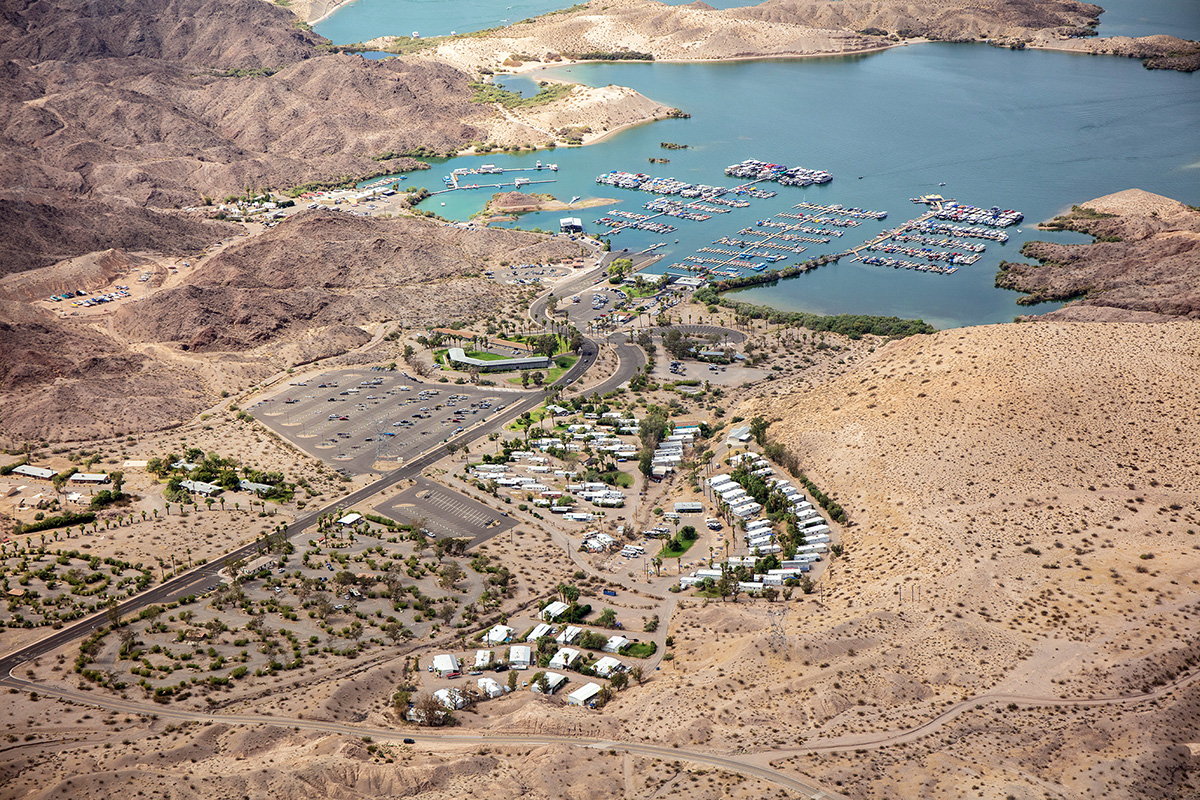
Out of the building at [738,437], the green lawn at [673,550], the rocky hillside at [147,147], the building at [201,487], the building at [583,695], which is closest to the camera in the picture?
the building at [583,695]

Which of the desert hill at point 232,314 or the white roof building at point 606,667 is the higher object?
the desert hill at point 232,314

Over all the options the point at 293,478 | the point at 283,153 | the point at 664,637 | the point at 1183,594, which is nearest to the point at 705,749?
the point at 664,637

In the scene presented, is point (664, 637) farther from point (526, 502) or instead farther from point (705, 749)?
point (526, 502)

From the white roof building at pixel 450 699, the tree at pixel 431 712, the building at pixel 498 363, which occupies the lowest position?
the white roof building at pixel 450 699

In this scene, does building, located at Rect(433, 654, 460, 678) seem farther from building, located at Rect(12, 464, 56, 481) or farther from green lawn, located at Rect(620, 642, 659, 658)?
building, located at Rect(12, 464, 56, 481)

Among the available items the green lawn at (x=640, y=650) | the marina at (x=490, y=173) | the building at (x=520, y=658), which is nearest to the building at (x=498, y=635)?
the building at (x=520, y=658)

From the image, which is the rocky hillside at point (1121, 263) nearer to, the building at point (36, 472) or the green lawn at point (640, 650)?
the green lawn at point (640, 650)

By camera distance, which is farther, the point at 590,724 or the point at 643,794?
the point at 590,724

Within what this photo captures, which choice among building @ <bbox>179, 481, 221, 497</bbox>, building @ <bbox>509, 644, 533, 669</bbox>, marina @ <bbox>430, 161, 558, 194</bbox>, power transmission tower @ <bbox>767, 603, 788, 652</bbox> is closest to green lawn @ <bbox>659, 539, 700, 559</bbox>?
power transmission tower @ <bbox>767, 603, 788, 652</bbox>
